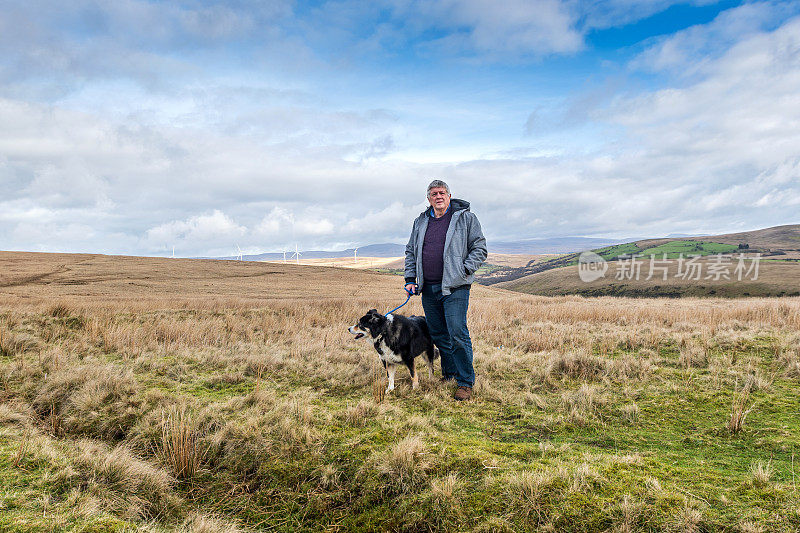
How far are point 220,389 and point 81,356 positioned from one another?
3793 millimetres

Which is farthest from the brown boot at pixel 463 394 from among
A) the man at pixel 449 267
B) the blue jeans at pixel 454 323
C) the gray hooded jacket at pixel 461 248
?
the gray hooded jacket at pixel 461 248

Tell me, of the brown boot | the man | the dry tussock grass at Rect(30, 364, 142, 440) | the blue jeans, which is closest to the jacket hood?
the man

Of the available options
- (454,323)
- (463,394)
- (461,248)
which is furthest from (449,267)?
(463,394)

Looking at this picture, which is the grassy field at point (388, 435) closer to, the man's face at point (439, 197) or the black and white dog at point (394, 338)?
the black and white dog at point (394, 338)

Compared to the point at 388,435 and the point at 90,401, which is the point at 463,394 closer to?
the point at 388,435

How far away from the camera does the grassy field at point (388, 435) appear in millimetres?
3055

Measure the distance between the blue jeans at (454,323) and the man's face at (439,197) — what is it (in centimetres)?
133

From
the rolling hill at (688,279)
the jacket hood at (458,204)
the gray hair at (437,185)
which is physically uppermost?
the gray hair at (437,185)

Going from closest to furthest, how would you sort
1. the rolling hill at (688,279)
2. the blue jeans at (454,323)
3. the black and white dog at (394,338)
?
the blue jeans at (454,323) < the black and white dog at (394,338) < the rolling hill at (688,279)

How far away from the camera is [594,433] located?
475 centimetres

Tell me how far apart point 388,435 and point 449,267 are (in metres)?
2.73

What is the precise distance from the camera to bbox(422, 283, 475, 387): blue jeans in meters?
6.32

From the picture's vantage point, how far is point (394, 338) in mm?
6801

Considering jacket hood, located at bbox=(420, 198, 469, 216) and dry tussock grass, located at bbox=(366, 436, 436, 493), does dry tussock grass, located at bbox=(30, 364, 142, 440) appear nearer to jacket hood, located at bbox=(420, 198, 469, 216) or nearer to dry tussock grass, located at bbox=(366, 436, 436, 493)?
dry tussock grass, located at bbox=(366, 436, 436, 493)
